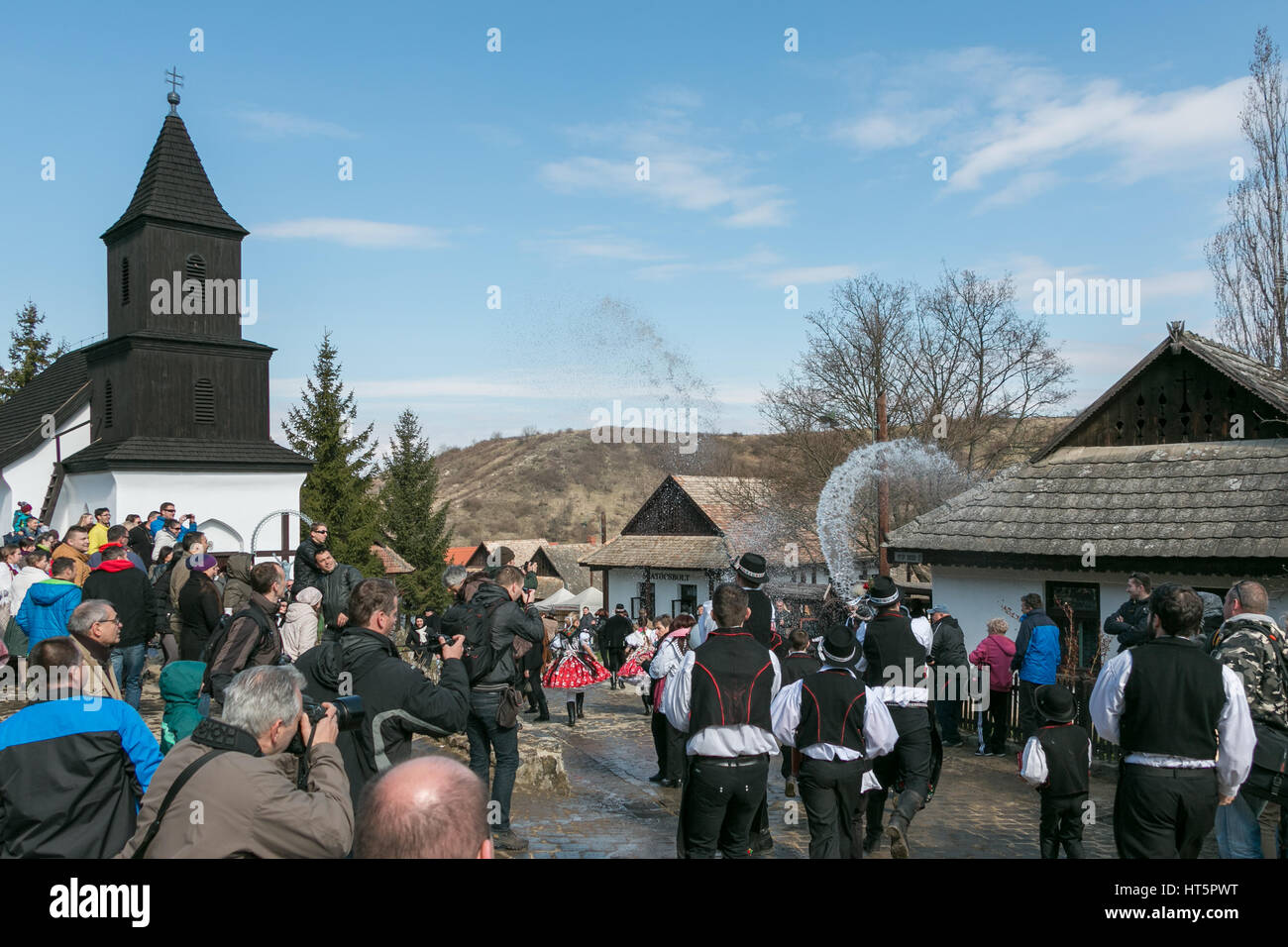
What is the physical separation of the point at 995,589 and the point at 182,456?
25993mm

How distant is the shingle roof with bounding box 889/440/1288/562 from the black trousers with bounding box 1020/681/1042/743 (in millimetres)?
3943

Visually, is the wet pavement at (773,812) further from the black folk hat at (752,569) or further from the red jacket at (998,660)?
the black folk hat at (752,569)

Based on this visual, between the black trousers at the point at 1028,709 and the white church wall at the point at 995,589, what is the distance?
3.88 m

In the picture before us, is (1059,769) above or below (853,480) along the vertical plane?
below

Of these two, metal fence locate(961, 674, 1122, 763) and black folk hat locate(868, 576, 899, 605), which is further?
metal fence locate(961, 674, 1122, 763)

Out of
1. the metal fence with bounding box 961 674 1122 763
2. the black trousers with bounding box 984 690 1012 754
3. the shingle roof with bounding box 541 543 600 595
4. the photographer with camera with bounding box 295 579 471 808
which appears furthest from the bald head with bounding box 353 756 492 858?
the shingle roof with bounding box 541 543 600 595

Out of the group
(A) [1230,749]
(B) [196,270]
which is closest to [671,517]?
(B) [196,270]

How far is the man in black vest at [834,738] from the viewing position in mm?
6160

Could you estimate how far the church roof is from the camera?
1202 inches

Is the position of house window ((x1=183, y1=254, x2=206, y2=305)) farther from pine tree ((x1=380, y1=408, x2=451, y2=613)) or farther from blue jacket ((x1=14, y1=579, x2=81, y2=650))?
blue jacket ((x1=14, y1=579, x2=81, y2=650))

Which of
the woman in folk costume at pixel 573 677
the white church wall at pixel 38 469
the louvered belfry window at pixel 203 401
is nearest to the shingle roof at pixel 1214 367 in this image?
the woman in folk costume at pixel 573 677

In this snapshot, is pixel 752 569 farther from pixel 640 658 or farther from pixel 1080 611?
pixel 1080 611

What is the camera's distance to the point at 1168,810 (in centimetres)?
493
